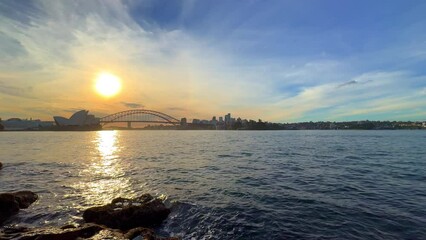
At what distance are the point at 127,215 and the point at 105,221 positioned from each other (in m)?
0.81

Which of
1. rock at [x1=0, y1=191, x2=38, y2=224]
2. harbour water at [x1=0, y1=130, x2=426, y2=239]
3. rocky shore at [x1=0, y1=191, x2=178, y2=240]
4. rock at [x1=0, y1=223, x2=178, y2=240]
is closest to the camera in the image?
rock at [x1=0, y1=223, x2=178, y2=240]

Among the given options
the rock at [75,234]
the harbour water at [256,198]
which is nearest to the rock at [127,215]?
the harbour water at [256,198]

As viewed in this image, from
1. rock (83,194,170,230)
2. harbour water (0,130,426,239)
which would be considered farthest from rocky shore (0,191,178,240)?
harbour water (0,130,426,239)

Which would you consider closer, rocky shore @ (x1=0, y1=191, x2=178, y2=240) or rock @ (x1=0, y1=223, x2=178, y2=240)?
rock @ (x1=0, y1=223, x2=178, y2=240)

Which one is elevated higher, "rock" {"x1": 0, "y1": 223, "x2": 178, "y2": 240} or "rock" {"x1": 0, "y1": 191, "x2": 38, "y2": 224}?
"rock" {"x1": 0, "y1": 223, "x2": 178, "y2": 240}

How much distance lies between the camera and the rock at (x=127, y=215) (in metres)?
10.5

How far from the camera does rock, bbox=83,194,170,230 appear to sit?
10492 millimetres

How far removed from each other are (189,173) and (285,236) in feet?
45.3

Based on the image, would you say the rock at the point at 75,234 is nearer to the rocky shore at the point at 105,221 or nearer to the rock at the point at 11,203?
the rocky shore at the point at 105,221

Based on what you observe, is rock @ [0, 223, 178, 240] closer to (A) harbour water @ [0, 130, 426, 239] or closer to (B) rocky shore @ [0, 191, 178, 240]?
(B) rocky shore @ [0, 191, 178, 240]

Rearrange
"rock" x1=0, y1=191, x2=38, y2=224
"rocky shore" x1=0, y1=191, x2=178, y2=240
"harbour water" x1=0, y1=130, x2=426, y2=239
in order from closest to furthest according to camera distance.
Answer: "rocky shore" x1=0, y1=191, x2=178, y2=240
"harbour water" x1=0, y1=130, x2=426, y2=239
"rock" x1=0, y1=191, x2=38, y2=224

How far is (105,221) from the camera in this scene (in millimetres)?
10414

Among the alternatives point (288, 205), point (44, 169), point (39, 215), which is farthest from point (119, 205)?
point (44, 169)

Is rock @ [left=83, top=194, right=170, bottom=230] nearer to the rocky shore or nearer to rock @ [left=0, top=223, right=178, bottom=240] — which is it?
the rocky shore
